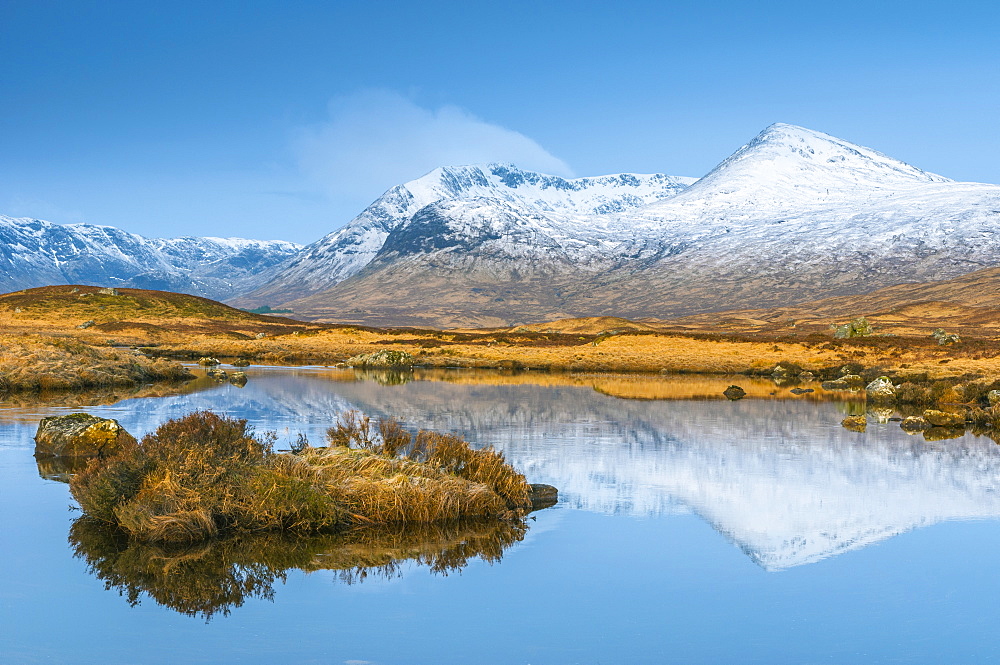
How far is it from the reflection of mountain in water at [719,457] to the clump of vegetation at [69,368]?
6.33 meters

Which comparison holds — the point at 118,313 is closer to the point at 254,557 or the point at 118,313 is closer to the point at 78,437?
the point at 78,437

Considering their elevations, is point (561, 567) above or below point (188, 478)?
below

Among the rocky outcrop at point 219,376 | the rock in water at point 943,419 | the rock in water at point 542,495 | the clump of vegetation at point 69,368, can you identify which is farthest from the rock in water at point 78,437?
the rock in water at point 943,419

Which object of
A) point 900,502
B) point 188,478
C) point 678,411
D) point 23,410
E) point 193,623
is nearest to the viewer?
point 193,623

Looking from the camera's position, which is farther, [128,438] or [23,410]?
[23,410]

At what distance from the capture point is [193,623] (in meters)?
8.99

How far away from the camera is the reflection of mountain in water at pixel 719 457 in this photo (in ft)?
48.6

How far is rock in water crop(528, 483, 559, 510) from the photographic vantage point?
15242 mm

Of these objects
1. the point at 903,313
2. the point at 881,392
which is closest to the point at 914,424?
the point at 881,392

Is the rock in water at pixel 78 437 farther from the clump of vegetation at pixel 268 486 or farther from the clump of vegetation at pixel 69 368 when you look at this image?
the clump of vegetation at pixel 69 368

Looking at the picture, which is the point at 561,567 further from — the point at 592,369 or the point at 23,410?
the point at 592,369

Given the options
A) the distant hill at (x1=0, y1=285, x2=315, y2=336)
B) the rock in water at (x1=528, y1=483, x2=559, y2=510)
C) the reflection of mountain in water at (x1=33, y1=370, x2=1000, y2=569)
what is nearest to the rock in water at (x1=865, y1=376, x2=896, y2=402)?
the reflection of mountain in water at (x1=33, y1=370, x2=1000, y2=569)

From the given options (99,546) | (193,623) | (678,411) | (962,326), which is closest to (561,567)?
(193,623)

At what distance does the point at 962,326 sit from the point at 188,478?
107082mm
